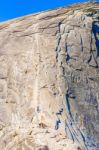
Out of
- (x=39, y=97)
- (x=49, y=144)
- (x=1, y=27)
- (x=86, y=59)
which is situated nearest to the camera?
(x=49, y=144)

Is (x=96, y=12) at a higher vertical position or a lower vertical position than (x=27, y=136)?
higher

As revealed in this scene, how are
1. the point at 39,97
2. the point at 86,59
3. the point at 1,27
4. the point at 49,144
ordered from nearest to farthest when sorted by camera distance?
1. the point at 49,144
2. the point at 39,97
3. the point at 86,59
4. the point at 1,27

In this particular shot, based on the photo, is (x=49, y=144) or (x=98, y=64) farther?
(x=98, y=64)

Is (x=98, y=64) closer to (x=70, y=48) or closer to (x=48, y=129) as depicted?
(x=70, y=48)

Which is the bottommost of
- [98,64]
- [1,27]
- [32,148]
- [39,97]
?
[32,148]

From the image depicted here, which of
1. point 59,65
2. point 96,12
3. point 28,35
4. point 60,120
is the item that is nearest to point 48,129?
point 60,120

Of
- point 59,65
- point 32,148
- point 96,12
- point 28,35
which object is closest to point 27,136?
point 32,148

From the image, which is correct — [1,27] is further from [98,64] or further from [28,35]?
[98,64]
